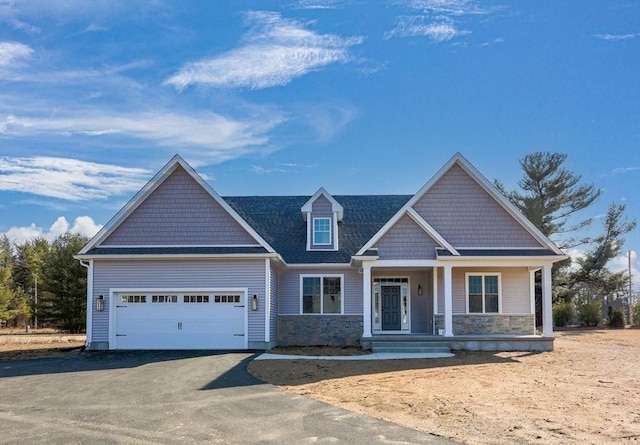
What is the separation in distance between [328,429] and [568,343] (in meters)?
17.9

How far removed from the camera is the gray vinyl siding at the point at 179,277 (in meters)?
20.5

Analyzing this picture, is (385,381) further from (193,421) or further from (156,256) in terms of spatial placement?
(156,256)

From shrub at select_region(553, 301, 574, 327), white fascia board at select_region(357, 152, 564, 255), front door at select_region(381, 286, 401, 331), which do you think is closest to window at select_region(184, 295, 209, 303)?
front door at select_region(381, 286, 401, 331)

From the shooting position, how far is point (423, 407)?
10.5 meters

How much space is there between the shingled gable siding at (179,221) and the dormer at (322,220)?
3.59m

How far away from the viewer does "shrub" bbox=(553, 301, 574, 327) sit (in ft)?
117

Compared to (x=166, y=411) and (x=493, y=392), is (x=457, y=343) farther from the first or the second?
(x=166, y=411)

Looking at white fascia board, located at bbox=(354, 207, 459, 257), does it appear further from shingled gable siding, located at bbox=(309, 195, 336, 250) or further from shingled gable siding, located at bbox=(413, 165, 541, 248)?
shingled gable siding, located at bbox=(309, 195, 336, 250)

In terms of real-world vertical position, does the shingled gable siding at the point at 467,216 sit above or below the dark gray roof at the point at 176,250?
above

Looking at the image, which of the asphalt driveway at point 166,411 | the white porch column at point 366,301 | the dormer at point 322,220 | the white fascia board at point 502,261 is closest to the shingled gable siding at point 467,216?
the white fascia board at point 502,261

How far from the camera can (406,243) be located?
2083cm

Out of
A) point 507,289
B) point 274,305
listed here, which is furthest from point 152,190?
point 507,289

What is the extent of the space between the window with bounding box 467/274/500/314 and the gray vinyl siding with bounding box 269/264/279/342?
22.3ft

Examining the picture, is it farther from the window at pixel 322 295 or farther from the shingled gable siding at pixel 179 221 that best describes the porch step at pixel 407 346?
the shingled gable siding at pixel 179 221
